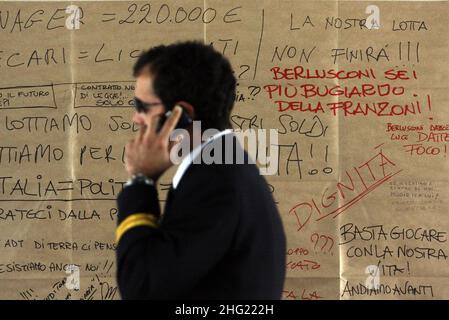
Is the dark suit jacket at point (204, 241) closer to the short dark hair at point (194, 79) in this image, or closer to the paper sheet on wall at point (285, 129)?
the short dark hair at point (194, 79)

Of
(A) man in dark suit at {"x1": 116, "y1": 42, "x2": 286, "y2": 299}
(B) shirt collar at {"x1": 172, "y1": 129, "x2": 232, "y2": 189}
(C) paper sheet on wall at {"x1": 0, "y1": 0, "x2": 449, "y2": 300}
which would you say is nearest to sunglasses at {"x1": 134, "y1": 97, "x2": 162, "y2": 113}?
(A) man in dark suit at {"x1": 116, "y1": 42, "x2": 286, "y2": 299}

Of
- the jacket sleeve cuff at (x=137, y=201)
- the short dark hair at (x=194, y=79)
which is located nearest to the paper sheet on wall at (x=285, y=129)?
the short dark hair at (x=194, y=79)

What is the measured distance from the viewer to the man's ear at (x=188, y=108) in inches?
42.0

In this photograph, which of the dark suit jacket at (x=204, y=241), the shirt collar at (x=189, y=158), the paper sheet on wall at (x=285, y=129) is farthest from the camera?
the paper sheet on wall at (x=285, y=129)

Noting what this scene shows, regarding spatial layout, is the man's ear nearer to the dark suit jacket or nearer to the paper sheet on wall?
the dark suit jacket

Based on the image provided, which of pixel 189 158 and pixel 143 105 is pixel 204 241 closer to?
pixel 189 158

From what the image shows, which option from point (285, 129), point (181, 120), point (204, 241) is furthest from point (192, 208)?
point (285, 129)

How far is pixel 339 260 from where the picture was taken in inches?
87.4

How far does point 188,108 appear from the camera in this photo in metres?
1.07

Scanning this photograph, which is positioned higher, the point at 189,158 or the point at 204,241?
the point at 189,158

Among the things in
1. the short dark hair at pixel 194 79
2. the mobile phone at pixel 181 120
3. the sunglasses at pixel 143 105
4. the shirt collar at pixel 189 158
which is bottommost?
the shirt collar at pixel 189 158

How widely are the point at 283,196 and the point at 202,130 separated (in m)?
1.18

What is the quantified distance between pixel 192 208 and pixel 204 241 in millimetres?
60

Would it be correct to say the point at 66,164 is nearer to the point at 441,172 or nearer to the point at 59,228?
the point at 59,228
